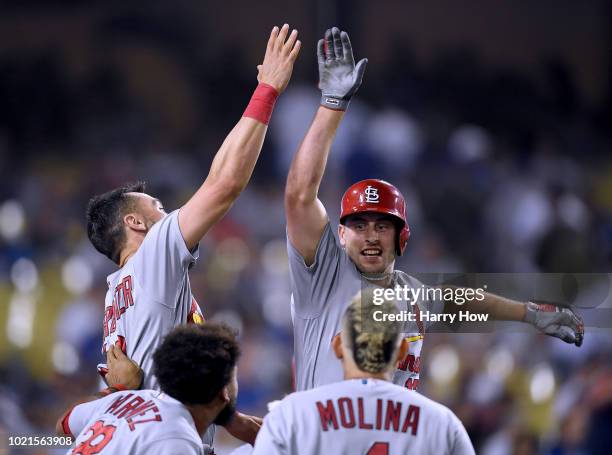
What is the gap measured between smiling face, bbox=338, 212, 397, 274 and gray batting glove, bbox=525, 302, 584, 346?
2.16 ft

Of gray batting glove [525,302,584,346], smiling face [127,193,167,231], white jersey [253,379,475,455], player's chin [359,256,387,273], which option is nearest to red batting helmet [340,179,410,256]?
player's chin [359,256,387,273]

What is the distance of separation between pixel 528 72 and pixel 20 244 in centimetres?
519

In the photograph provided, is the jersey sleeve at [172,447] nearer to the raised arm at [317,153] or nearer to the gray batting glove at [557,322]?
the raised arm at [317,153]

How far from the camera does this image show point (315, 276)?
3381mm

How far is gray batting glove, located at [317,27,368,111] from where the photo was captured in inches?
133

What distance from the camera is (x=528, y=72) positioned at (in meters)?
9.31

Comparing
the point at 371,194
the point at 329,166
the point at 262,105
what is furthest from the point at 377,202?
the point at 329,166

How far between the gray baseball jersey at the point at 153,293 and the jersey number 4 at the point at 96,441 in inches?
16.8

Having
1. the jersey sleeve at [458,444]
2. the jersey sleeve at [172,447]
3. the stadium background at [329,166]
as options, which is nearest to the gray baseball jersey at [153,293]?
the jersey sleeve at [172,447]

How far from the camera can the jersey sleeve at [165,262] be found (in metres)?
3.23

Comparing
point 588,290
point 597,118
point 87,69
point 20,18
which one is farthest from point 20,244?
point 597,118

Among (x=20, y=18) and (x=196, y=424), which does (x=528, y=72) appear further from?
(x=196, y=424)

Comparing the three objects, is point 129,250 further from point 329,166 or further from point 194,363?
point 329,166

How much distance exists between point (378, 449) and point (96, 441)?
865mm
